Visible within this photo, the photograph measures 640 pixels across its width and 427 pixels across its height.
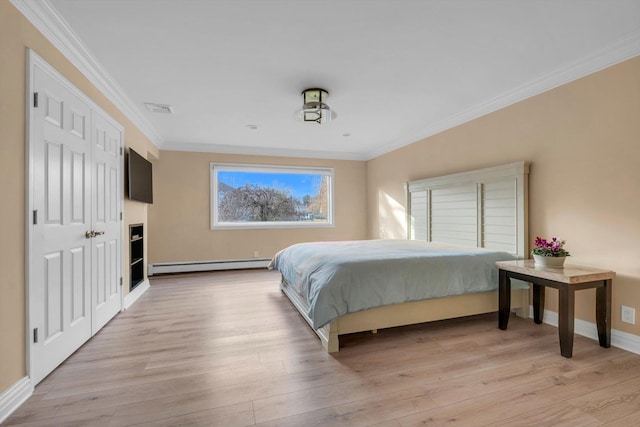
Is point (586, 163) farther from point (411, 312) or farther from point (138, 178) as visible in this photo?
point (138, 178)

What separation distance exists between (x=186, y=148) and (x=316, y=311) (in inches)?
177

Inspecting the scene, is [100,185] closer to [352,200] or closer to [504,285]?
[504,285]

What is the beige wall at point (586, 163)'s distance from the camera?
7.62ft

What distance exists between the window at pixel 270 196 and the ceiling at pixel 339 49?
2.06m

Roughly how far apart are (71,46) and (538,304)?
184 inches

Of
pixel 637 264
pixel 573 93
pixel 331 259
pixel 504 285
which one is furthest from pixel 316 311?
pixel 573 93

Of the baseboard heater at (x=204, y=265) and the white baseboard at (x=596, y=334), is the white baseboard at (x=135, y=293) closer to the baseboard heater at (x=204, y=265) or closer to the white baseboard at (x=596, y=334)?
the baseboard heater at (x=204, y=265)

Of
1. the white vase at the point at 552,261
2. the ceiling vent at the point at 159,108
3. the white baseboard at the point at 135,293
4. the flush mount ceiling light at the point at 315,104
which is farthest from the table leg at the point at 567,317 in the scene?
the ceiling vent at the point at 159,108

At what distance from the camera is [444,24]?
2078 mm

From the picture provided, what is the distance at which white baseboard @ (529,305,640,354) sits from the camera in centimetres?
229

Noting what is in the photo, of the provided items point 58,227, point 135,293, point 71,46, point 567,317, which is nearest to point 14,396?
point 58,227

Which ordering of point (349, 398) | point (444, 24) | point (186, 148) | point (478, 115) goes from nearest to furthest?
1. point (349, 398)
2. point (444, 24)
3. point (478, 115)
4. point (186, 148)

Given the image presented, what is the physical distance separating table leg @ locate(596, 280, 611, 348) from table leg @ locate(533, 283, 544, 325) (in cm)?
53

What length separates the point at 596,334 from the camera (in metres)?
2.51
